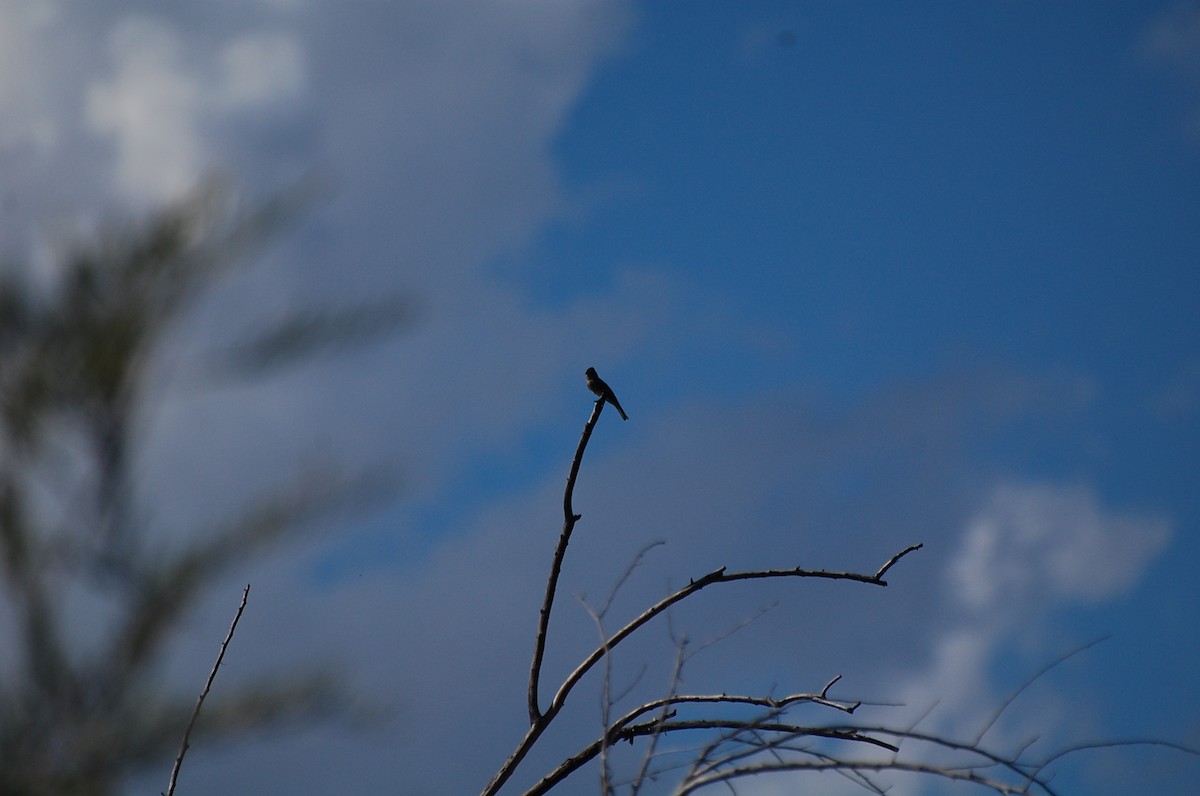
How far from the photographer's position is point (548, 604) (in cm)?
517

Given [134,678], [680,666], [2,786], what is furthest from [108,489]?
[680,666]

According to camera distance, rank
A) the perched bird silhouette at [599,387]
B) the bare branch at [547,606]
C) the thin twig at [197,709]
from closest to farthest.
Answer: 1. the thin twig at [197,709]
2. the bare branch at [547,606]
3. the perched bird silhouette at [599,387]

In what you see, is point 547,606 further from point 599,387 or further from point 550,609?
point 599,387

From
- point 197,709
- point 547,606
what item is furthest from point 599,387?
point 197,709

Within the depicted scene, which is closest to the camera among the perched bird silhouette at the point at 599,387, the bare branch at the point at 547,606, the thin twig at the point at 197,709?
the thin twig at the point at 197,709

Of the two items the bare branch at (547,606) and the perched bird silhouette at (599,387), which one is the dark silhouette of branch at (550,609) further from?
the perched bird silhouette at (599,387)

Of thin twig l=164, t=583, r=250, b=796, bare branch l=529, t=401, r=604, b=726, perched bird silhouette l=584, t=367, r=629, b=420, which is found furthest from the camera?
perched bird silhouette l=584, t=367, r=629, b=420

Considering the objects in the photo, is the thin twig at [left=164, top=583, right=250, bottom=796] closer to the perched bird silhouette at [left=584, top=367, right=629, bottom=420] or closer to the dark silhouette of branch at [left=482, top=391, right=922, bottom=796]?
the dark silhouette of branch at [left=482, top=391, right=922, bottom=796]

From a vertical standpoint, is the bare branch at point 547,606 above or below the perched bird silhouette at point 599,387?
below

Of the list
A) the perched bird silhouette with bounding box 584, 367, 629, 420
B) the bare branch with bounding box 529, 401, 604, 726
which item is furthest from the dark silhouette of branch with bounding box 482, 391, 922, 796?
the perched bird silhouette with bounding box 584, 367, 629, 420

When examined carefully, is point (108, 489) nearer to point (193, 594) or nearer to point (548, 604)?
point (193, 594)

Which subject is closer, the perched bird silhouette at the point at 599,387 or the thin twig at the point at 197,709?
the thin twig at the point at 197,709

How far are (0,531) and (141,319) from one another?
564 millimetres

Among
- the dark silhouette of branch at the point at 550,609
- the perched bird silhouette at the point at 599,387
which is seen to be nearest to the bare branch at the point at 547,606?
the dark silhouette of branch at the point at 550,609
